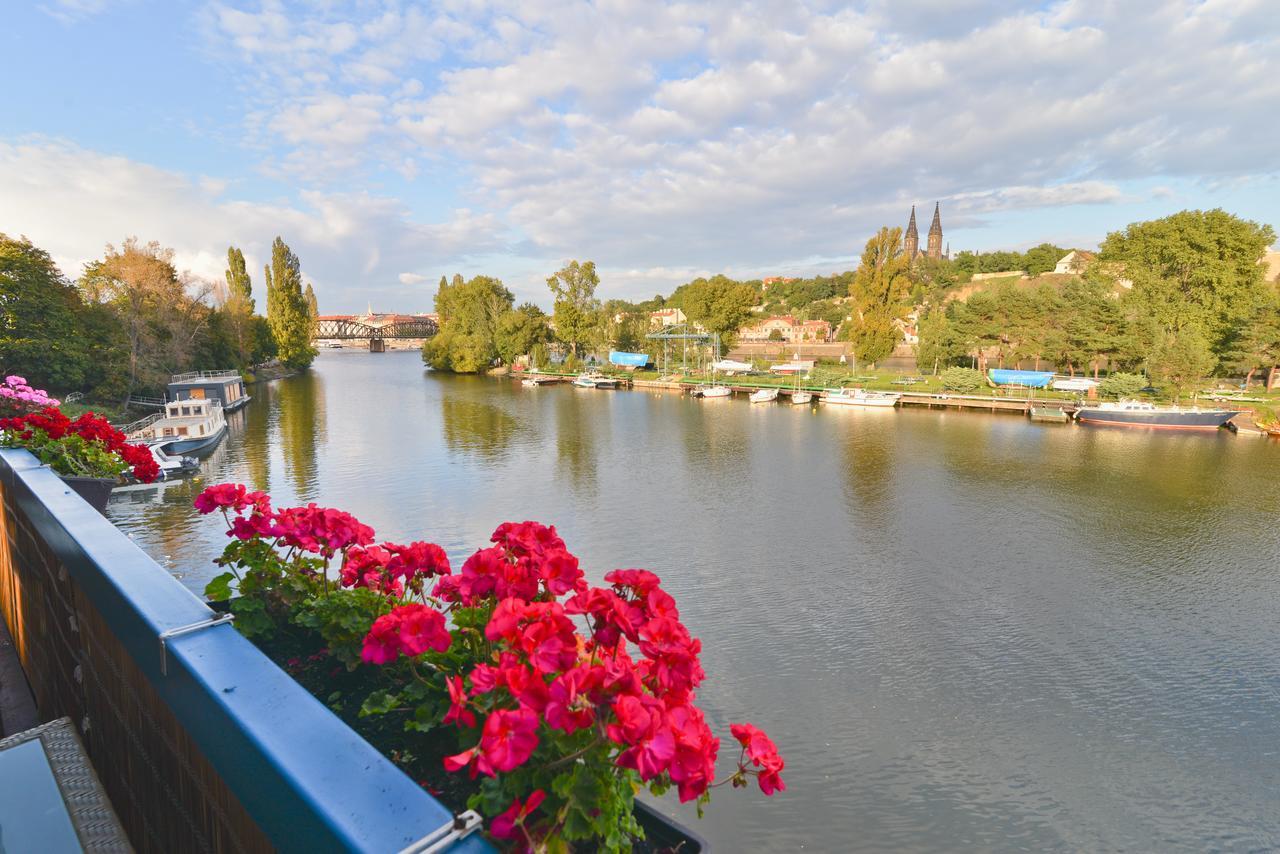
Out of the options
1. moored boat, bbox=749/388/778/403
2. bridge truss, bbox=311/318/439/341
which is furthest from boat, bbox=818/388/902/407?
bridge truss, bbox=311/318/439/341

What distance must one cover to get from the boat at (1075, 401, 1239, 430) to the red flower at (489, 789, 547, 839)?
36792 millimetres

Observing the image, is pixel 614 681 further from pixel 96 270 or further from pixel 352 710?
pixel 96 270

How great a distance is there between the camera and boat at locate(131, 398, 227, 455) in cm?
2097

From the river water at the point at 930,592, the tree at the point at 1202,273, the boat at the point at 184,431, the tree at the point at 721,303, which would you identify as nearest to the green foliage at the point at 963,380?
the tree at the point at 1202,273

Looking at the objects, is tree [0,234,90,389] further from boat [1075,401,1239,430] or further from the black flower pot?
boat [1075,401,1239,430]

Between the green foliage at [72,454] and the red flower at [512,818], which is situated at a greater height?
the green foliage at [72,454]

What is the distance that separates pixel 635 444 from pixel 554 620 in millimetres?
23968

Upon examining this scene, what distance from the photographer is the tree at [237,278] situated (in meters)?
54.3

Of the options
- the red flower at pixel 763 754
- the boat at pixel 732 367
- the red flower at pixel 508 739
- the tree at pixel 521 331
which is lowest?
the red flower at pixel 763 754

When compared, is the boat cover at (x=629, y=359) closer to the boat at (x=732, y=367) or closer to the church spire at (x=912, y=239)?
the boat at (x=732, y=367)

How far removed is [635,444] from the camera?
84.0ft

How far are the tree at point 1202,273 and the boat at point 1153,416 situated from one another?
21.9 ft

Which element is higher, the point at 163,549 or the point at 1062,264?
the point at 1062,264

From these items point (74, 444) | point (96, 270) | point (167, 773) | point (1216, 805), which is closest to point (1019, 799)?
point (1216, 805)
